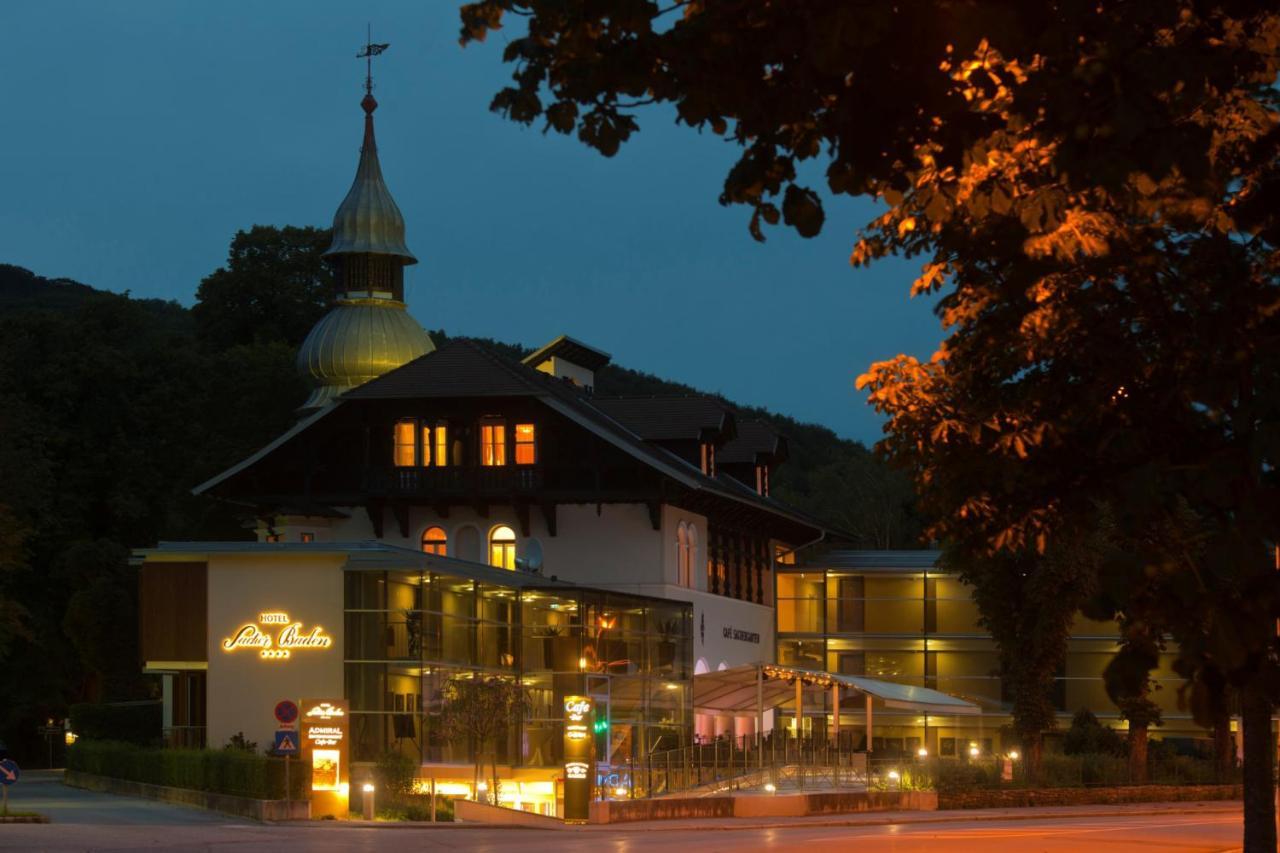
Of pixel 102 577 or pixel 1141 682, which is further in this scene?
pixel 102 577

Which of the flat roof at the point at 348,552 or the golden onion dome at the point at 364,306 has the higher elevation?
the golden onion dome at the point at 364,306

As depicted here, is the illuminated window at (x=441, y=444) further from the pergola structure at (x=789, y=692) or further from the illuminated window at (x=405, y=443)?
the pergola structure at (x=789, y=692)

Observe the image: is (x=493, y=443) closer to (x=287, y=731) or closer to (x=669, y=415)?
(x=669, y=415)

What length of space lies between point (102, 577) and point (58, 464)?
653 cm

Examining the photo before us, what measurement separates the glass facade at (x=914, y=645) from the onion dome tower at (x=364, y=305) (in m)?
16.4

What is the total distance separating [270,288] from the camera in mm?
98562

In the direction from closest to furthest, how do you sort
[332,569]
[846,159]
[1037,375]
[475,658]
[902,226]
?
[846,159] < [902,226] < [1037,375] < [332,569] < [475,658]

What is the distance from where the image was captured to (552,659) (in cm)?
5112

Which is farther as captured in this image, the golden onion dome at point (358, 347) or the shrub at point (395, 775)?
the golden onion dome at point (358, 347)

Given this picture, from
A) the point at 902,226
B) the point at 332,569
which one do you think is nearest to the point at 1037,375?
the point at 902,226

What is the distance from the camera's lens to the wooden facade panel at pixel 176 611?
152 feet

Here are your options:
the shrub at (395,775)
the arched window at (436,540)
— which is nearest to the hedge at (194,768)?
the shrub at (395,775)

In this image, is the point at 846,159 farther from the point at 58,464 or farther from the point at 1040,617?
the point at 58,464

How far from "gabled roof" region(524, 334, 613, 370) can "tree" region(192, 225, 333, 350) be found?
30562 mm
